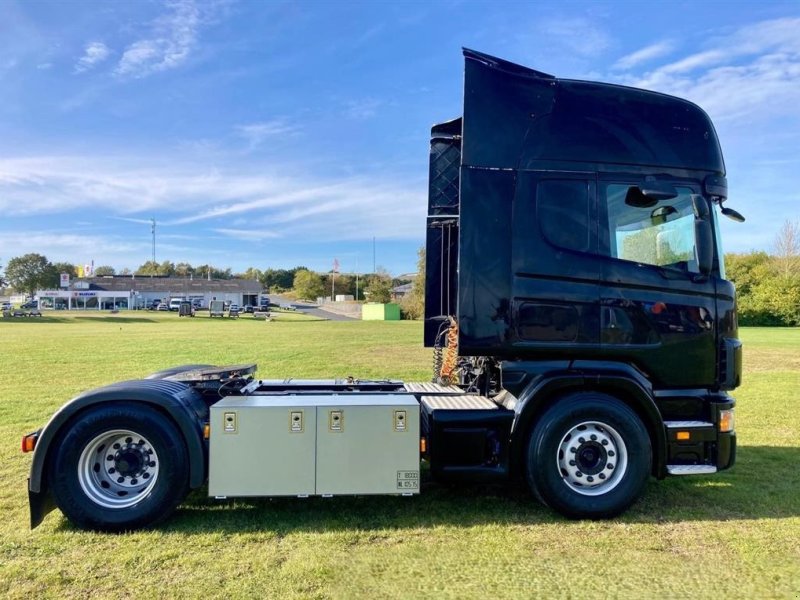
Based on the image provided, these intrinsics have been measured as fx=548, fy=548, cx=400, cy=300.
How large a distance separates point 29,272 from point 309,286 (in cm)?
4938

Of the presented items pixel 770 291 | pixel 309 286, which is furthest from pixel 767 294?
pixel 309 286

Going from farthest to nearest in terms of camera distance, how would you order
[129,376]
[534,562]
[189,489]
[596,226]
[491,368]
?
[129,376] → [491,368] → [596,226] → [189,489] → [534,562]

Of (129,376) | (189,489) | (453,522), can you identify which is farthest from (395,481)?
(129,376)

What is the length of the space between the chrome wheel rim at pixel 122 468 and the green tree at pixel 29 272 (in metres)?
108

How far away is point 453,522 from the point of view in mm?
4547

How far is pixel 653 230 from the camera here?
15.9 ft

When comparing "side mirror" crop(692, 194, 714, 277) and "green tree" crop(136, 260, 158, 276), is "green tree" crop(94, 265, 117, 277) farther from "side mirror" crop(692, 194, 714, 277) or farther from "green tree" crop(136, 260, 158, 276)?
"side mirror" crop(692, 194, 714, 277)

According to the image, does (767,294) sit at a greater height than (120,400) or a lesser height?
greater

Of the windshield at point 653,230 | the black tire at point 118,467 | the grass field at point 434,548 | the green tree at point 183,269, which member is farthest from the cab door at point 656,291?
the green tree at point 183,269

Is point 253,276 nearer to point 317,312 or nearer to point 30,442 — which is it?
point 317,312

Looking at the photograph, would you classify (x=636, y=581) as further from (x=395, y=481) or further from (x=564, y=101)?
(x=564, y=101)

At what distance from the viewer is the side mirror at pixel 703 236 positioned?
4633mm

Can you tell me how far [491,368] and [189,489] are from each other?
9.43 feet

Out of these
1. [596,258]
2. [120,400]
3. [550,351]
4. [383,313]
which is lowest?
[383,313]
